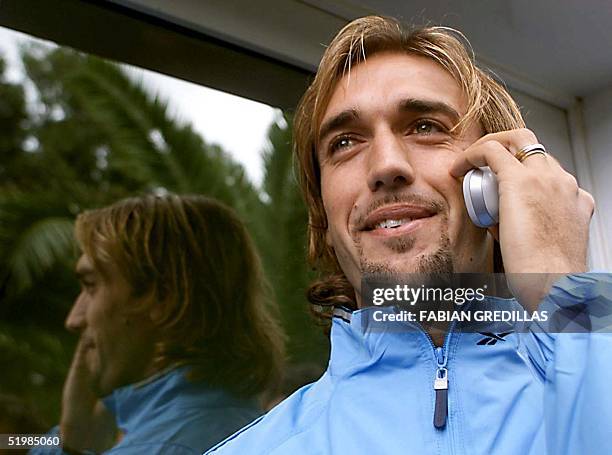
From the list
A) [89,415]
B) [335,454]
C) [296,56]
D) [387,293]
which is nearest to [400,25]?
[296,56]

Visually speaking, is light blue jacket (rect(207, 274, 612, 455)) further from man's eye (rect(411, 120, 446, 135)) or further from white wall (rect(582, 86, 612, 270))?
white wall (rect(582, 86, 612, 270))

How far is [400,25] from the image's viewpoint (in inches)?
45.9

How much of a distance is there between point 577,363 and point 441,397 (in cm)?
16

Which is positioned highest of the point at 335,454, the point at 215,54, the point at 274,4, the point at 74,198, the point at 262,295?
the point at 274,4

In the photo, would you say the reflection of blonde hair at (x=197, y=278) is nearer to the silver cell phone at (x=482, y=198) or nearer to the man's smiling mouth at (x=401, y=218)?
the man's smiling mouth at (x=401, y=218)

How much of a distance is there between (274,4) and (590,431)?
3.57 ft

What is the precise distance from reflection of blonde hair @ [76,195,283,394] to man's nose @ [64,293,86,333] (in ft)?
0.28

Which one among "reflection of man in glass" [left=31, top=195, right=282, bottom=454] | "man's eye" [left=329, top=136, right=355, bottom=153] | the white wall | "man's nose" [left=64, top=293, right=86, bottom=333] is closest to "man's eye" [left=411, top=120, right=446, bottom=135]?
"man's eye" [left=329, top=136, right=355, bottom=153]

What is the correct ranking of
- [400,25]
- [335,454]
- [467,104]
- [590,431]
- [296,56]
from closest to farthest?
[590,431], [335,454], [467,104], [400,25], [296,56]

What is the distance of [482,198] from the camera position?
860 mm

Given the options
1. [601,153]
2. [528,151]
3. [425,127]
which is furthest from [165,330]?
[601,153]

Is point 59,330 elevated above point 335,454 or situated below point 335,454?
above

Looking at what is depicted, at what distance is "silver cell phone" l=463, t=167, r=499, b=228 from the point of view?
2.81 ft

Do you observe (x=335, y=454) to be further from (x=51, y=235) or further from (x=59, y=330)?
(x=51, y=235)
